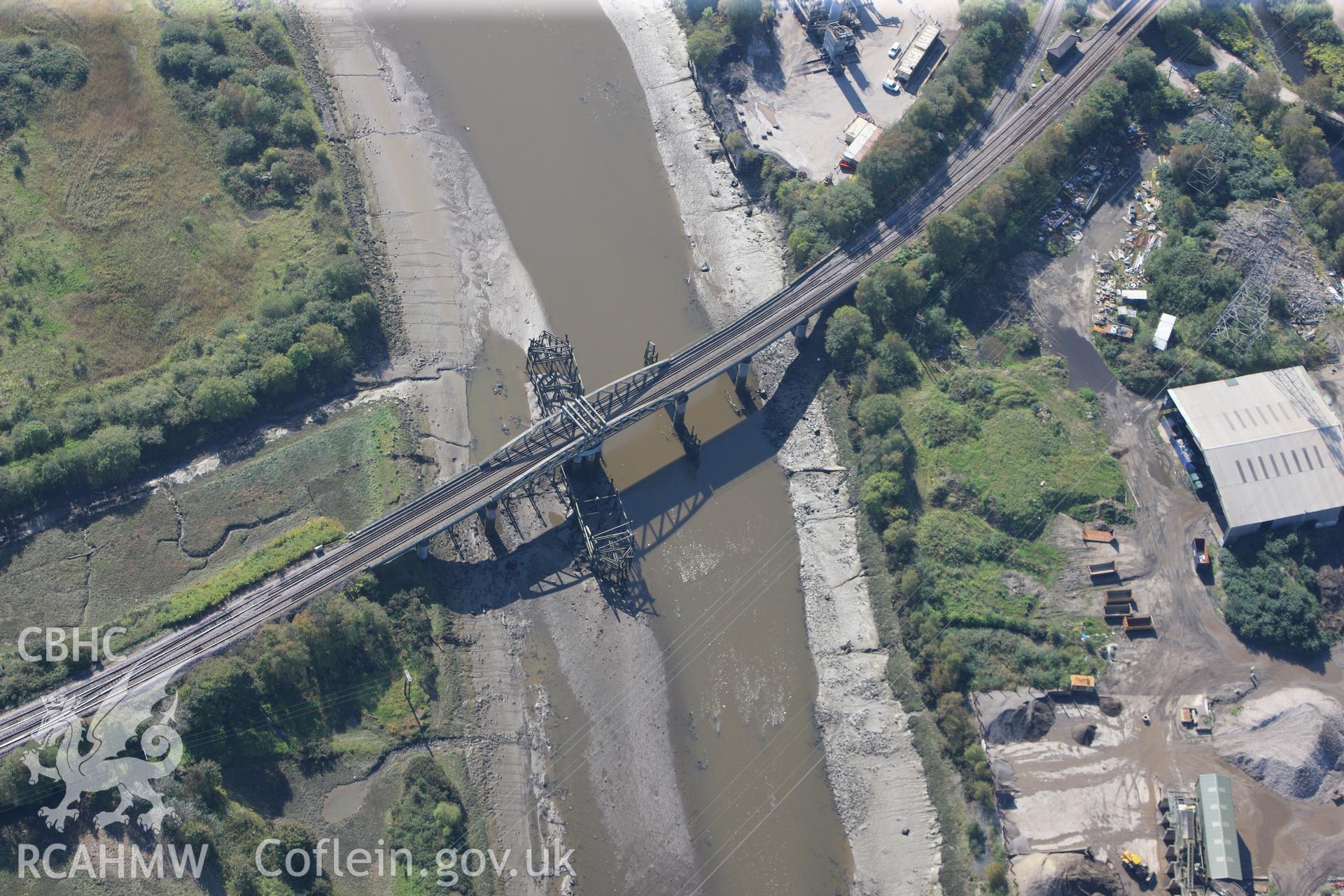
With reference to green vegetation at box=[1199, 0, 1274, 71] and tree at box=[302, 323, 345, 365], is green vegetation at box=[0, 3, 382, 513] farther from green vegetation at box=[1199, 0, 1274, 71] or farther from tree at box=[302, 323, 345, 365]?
green vegetation at box=[1199, 0, 1274, 71]

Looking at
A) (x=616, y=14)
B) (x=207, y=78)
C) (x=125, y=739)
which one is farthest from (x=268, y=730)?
(x=616, y=14)

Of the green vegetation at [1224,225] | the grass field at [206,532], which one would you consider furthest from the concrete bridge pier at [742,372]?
the green vegetation at [1224,225]

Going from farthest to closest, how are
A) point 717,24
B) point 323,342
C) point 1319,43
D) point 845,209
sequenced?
point 717,24, point 1319,43, point 845,209, point 323,342

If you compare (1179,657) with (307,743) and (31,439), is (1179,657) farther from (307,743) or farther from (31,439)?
(31,439)

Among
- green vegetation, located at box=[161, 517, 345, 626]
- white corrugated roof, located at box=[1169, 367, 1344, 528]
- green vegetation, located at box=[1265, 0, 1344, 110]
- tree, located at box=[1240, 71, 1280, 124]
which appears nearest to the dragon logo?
green vegetation, located at box=[161, 517, 345, 626]

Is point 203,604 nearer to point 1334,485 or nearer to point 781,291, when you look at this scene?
point 781,291

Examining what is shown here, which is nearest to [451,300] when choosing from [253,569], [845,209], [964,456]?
[253,569]
